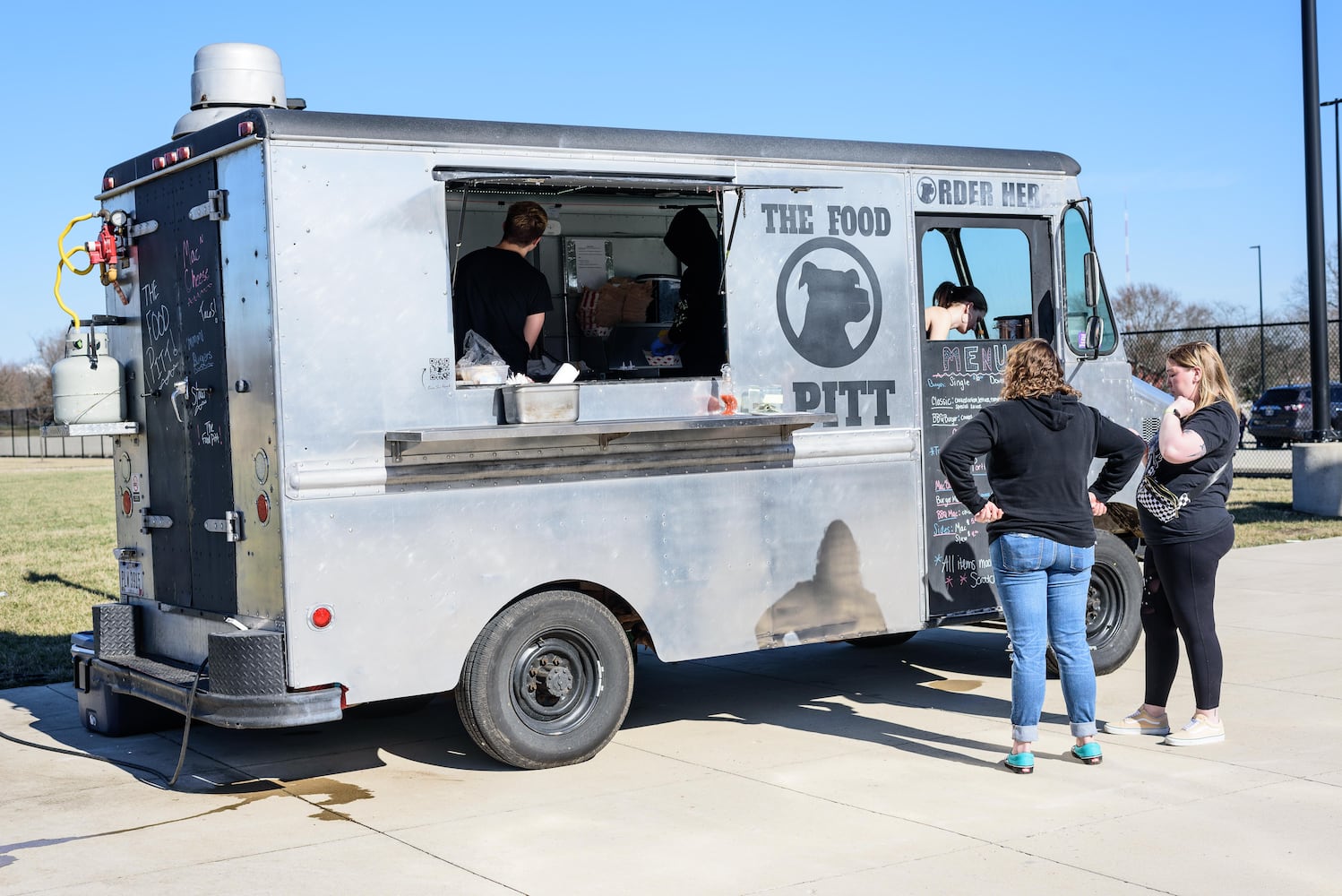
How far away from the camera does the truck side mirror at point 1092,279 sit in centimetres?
780

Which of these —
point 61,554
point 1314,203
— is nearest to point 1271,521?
point 1314,203

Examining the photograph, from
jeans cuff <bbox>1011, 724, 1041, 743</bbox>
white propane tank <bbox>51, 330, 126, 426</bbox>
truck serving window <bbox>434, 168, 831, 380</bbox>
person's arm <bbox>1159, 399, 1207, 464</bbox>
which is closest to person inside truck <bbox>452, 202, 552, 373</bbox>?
truck serving window <bbox>434, 168, 831, 380</bbox>

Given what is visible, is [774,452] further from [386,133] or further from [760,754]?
[386,133]

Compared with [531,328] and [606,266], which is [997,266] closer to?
[606,266]

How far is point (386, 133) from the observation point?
19.5 feet

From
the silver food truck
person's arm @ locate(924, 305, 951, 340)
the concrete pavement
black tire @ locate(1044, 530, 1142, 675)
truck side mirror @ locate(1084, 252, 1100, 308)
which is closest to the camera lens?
the concrete pavement

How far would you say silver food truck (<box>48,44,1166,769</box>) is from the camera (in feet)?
19.0

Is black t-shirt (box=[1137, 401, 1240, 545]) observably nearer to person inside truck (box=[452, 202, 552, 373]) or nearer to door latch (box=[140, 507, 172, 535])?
person inside truck (box=[452, 202, 552, 373])

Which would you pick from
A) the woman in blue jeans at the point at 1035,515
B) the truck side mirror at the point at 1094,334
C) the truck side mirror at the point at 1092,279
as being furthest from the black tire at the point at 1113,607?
the woman in blue jeans at the point at 1035,515

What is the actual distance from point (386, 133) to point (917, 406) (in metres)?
3.03

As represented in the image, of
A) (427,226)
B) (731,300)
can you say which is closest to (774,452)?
(731,300)

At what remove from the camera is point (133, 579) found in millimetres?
7098

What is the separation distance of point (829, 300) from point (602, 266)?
6.92ft

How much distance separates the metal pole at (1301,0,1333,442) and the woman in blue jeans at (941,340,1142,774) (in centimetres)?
1074
